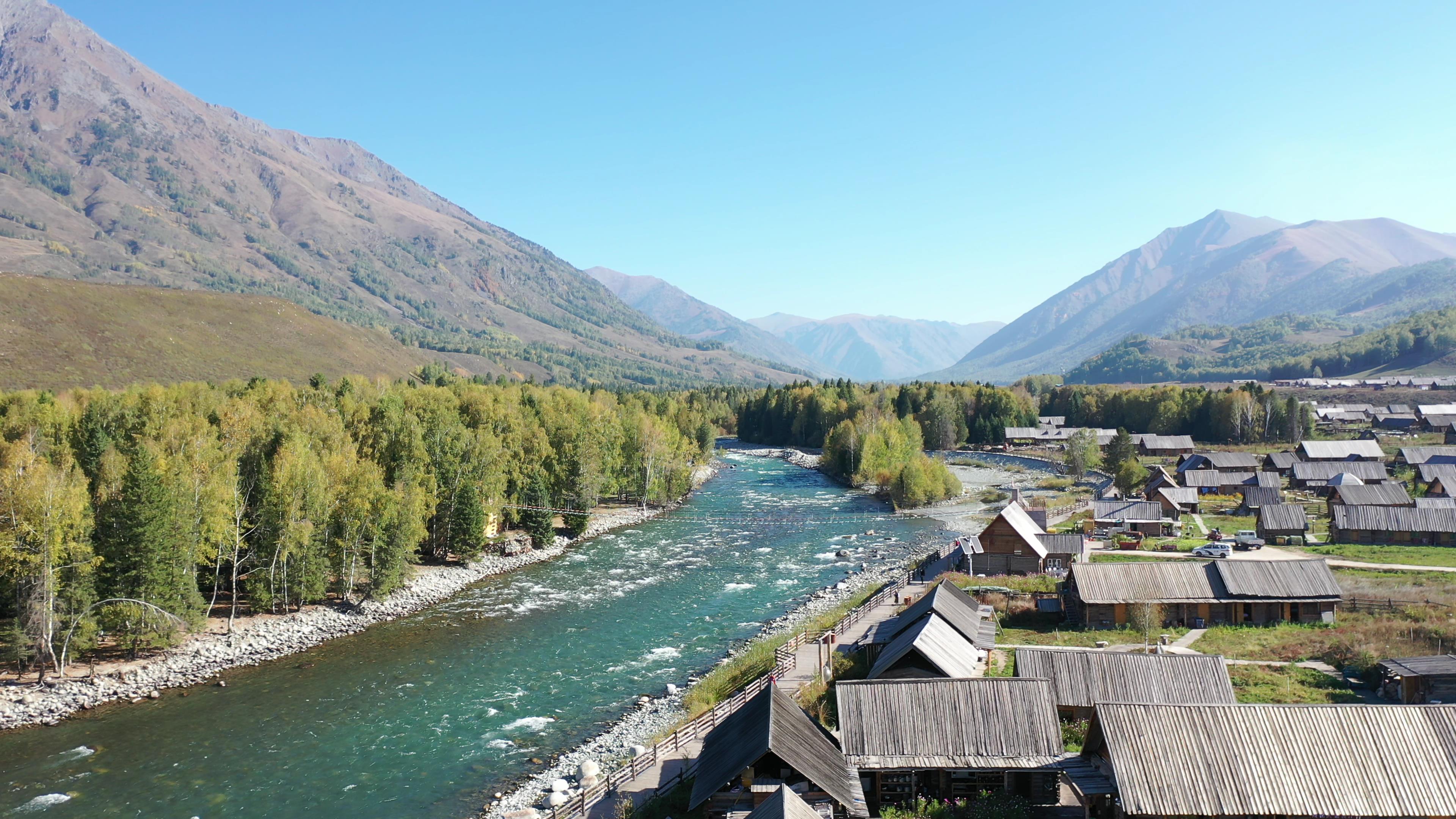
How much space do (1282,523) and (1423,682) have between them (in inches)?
1608

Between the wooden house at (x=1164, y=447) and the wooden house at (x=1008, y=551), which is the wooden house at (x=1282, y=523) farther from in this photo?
the wooden house at (x=1164, y=447)

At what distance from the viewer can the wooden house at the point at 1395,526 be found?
2448 inches

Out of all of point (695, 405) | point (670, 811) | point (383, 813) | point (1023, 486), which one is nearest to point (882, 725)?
point (670, 811)

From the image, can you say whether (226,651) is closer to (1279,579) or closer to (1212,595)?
(1212,595)

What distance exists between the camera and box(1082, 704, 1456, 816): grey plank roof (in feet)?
66.0

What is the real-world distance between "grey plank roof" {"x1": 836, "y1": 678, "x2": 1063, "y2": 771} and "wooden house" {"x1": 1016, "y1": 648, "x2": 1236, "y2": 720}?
280cm

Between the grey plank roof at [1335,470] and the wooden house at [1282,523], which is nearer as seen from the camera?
the wooden house at [1282,523]

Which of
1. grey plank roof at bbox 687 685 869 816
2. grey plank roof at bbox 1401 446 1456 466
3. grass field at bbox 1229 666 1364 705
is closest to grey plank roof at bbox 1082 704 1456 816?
grey plank roof at bbox 687 685 869 816

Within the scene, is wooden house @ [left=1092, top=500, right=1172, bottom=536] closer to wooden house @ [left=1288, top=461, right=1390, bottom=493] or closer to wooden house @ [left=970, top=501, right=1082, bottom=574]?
wooden house @ [left=970, top=501, right=1082, bottom=574]

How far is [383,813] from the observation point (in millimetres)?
26531

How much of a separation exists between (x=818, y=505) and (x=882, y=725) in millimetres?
67349

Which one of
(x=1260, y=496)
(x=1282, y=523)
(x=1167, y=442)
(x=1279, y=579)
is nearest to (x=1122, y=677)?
(x=1279, y=579)

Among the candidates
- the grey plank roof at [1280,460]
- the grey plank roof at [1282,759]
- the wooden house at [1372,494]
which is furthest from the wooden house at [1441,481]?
the grey plank roof at [1282,759]

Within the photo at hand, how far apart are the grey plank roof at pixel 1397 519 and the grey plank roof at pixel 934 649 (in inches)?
1909
